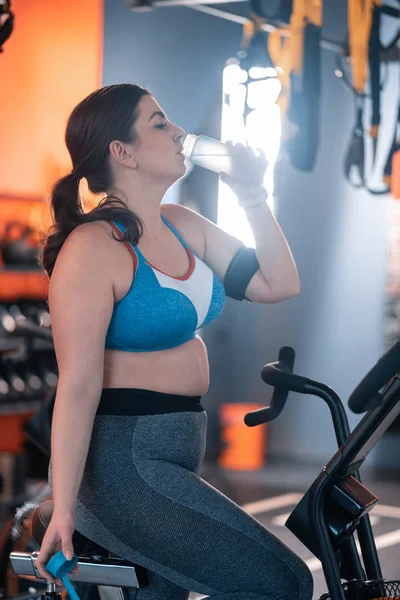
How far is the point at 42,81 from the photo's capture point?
225 inches

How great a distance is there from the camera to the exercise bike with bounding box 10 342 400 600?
144cm

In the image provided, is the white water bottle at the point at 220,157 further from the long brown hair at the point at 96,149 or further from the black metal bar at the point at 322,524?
the black metal bar at the point at 322,524

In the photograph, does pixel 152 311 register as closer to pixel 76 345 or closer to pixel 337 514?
pixel 76 345

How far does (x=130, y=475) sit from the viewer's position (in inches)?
59.9

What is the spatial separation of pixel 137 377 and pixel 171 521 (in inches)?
9.8

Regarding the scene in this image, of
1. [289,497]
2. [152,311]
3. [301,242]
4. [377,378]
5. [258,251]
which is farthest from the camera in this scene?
[301,242]

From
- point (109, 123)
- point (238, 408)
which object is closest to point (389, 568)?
point (238, 408)

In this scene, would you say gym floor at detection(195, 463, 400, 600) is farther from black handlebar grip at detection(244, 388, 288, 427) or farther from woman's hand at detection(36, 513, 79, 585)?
woman's hand at detection(36, 513, 79, 585)

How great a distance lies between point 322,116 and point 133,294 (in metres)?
4.74

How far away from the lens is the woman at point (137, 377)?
58.7 inches

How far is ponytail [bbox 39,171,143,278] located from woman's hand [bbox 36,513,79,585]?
1.54 ft

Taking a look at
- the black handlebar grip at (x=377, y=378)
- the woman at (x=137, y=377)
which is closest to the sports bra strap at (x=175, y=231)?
the woman at (x=137, y=377)

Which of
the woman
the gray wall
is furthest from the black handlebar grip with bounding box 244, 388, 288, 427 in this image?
the gray wall

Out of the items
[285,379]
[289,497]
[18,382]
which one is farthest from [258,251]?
[289,497]
